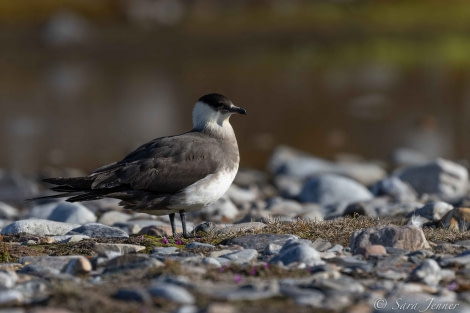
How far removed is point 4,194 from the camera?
14.3 m

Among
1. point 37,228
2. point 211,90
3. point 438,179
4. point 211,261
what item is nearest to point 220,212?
point 37,228

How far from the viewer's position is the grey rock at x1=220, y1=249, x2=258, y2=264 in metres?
6.37

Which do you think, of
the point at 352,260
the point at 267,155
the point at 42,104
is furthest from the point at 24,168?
the point at 352,260

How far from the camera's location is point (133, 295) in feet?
17.0

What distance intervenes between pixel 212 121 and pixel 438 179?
5.02 metres

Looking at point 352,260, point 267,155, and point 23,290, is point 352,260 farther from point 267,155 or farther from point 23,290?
point 267,155

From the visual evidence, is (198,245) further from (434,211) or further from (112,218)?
(112,218)

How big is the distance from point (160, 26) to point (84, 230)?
1137 inches

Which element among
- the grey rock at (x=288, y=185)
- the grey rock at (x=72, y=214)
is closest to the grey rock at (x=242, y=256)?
the grey rock at (x=72, y=214)

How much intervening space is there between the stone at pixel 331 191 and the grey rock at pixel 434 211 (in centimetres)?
310

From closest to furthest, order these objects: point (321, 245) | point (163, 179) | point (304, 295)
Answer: point (304, 295)
point (321, 245)
point (163, 179)

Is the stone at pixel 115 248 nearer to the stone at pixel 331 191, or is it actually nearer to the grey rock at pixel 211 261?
the grey rock at pixel 211 261

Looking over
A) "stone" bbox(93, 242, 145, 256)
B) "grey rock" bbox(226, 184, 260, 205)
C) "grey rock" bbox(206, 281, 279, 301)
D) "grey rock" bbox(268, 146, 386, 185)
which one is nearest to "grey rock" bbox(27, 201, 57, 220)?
"grey rock" bbox(226, 184, 260, 205)

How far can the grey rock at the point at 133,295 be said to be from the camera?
5.13m
